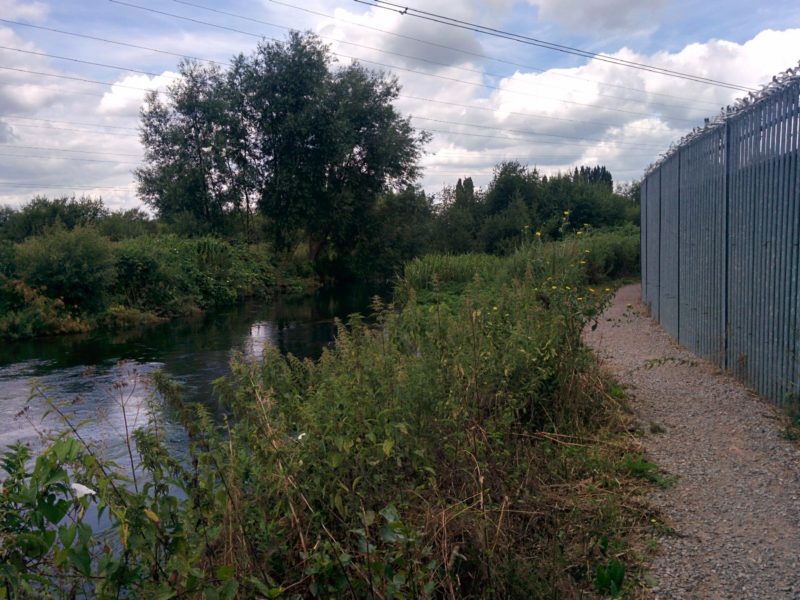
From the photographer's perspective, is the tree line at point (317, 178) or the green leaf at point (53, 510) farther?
the tree line at point (317, 178)

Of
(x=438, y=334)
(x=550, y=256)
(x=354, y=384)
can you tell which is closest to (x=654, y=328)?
(x=550, y=256)

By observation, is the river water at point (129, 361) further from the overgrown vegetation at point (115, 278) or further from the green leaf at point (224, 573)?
the green leaf at point (224, 573)

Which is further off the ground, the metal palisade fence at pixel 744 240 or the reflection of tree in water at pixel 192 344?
the metal palisade fence at pixel 744 240

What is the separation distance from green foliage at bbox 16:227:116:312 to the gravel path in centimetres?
1678

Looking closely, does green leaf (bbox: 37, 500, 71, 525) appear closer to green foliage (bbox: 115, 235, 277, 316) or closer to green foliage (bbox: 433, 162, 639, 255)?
green foliage (bbox: 115, 235, 277, 316)

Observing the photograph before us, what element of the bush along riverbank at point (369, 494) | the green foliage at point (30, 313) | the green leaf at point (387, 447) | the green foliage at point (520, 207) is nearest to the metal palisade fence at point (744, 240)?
the bush along riverbank at point (369, 494)

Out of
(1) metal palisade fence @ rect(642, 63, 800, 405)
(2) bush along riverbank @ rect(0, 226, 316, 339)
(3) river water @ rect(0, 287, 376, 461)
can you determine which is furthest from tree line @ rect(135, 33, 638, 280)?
(1) metal palisade fence @ rect(642, 63, 800, 405)

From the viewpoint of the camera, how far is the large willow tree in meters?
32.0

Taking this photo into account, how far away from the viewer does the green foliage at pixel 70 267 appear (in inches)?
781

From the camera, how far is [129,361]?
1382cm

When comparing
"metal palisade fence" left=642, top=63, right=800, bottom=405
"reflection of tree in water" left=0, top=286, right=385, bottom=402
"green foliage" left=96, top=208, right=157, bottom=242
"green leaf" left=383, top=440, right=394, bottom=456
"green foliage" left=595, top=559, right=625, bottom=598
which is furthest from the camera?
"green foliage" left=96, top=208, right=157, bottom=242

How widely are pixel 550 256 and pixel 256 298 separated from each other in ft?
69.4

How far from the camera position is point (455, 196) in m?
38.7

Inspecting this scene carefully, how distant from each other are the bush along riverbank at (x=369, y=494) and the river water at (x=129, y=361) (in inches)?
33.1
